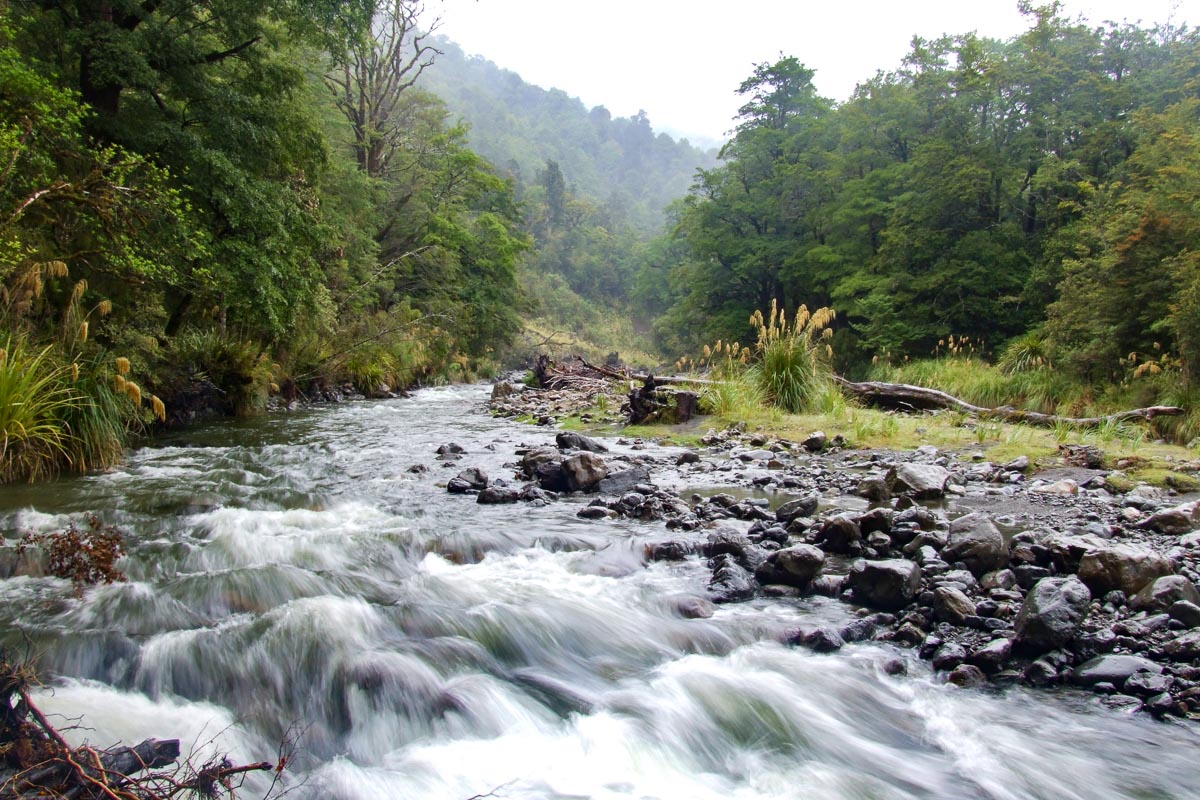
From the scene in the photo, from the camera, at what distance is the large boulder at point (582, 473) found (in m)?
7.31

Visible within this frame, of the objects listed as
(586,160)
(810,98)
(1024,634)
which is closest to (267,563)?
(1024,634)

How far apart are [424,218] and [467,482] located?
922 inches

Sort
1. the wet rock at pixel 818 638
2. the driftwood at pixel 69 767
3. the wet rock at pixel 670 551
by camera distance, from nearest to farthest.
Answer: the driftwood at pixel 69 767, the wet rock at pixel 818 638, the wet rock at pixel 670 551

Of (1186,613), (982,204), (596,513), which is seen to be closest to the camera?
(1186,613)

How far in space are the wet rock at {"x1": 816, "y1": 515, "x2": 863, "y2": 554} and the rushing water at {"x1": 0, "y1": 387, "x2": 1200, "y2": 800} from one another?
0.83 metres

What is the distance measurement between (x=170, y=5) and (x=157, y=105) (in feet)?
5.09

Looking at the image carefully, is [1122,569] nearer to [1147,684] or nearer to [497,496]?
[1147,684]

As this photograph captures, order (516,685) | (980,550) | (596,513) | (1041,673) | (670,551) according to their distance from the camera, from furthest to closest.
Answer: (596,513), (670,551), (980,550), (516,685), (1041,673)

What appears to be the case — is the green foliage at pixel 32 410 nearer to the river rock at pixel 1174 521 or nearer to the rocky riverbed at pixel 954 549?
the rocky riverbed at pixel 954 549

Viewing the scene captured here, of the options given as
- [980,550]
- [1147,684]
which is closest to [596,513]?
[980,550]

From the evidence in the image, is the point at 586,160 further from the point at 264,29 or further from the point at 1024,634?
the point at 1024,634

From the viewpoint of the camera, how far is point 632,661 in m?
3.71

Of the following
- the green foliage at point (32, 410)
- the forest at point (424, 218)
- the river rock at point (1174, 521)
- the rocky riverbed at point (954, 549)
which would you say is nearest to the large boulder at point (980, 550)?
the rocky riverbed at point (954, 549)

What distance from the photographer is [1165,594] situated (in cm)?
351
